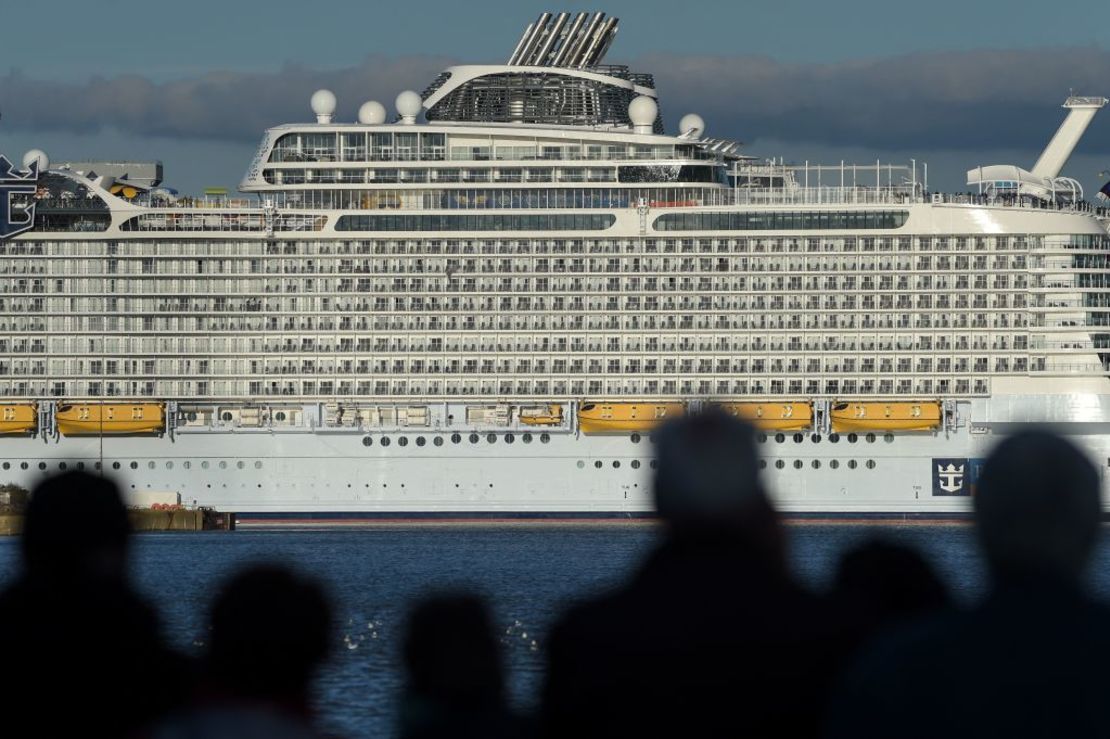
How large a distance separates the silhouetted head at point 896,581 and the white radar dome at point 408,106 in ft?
230

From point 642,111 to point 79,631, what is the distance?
71.1 m

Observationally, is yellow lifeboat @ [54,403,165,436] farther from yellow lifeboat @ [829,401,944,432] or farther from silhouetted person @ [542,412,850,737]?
silhouetted person @ [542,412,850,737]

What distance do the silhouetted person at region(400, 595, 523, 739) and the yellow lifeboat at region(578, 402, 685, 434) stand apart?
63.7 metres

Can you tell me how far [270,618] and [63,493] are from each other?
2.63ft

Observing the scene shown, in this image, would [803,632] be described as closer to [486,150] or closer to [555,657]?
[555,657]

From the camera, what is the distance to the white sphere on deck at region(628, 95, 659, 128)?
253ft

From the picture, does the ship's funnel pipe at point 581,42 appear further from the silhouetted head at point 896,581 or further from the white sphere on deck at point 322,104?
the silhouetted head at point 896,581

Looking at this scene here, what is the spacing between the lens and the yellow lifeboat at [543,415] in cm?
7281

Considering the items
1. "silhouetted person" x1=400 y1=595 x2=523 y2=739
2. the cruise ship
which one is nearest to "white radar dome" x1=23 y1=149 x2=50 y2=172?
the cruise ship

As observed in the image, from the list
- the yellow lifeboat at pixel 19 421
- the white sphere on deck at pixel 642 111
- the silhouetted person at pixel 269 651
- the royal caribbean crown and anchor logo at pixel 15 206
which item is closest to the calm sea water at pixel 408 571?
the yellow lifeboat at pixel 19 421

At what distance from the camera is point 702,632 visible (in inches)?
240

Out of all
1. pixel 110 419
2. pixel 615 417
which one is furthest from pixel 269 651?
pixel 110 419

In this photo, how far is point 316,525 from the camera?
7231 cm

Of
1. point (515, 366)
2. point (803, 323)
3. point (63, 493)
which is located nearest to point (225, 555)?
point (515, 366)
